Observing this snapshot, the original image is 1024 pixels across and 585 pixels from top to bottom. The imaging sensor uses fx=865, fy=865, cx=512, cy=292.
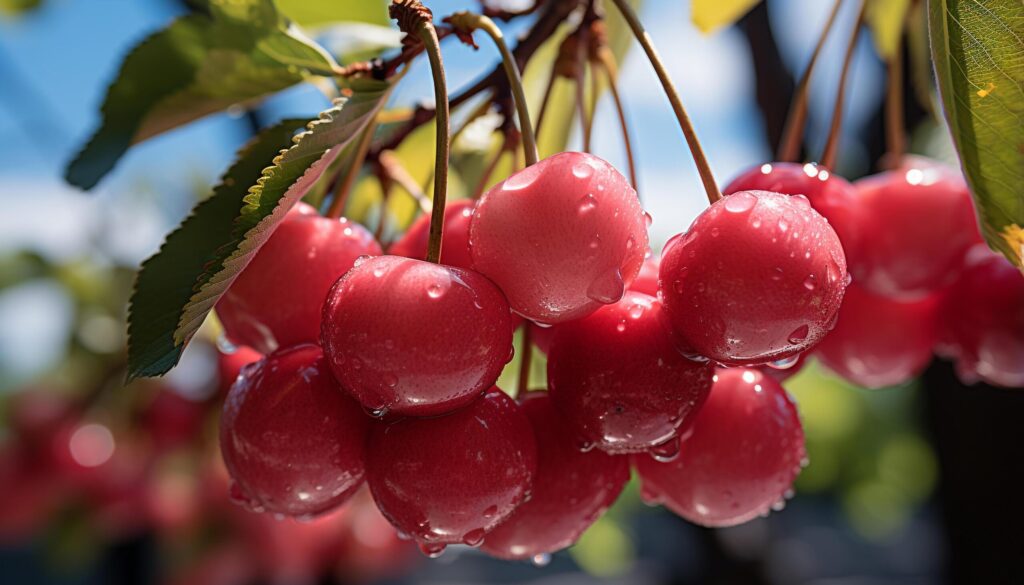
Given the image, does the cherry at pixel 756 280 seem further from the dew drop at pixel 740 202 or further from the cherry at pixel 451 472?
the cherry at pixel 451 472

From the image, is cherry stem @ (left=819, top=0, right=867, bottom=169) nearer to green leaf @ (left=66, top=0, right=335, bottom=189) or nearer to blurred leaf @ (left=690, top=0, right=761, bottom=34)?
blurred leaf @ (left=690, top=0, right=761, bottom=34)

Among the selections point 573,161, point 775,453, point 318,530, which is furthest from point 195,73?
point 318,530

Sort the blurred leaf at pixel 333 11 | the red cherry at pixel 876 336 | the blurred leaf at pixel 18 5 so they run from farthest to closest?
the blurred leaf at pixel 18 5, the blurred leaf at pixel 333 11, the red cherry at pixel 876 336

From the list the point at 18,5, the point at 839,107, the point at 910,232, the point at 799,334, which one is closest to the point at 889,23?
the point at 839,107

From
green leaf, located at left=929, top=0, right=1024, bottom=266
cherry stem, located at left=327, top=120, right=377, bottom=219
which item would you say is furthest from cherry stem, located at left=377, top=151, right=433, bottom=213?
green leaf, located at left=929, top=0, right=1024, bottom=266

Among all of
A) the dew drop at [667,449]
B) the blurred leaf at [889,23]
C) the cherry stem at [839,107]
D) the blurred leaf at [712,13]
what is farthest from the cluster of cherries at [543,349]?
the blurred leaf at [889,23]

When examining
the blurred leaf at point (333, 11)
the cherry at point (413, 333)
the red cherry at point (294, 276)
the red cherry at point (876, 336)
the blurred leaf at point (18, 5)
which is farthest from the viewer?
the blurred leaf at point (18, 5)

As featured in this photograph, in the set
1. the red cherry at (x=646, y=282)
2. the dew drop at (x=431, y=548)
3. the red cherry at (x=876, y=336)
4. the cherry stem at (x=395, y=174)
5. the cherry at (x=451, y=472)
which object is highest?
the red cherry at (x=646, y=282)

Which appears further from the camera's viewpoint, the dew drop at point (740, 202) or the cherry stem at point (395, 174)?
the cherry stem at point (395, 174)

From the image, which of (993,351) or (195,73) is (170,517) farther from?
(993,351)
